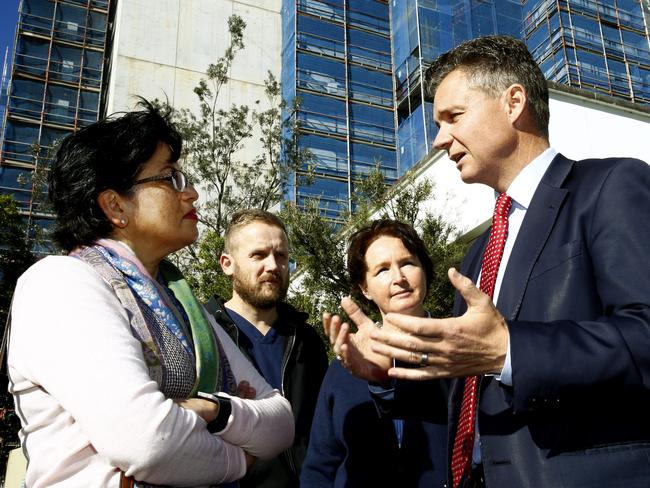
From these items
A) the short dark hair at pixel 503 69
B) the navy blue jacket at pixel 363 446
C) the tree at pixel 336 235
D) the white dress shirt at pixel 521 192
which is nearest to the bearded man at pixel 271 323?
Answer: the navy blue jacket at pixel 363 446

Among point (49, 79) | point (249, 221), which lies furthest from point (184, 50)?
point (249, 221)

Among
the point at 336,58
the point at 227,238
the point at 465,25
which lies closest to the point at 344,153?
the point at 336,58

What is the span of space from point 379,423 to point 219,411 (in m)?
0.87

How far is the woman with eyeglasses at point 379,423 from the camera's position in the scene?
2221 mm

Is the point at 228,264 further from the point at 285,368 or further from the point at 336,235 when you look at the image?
the point at 336,235

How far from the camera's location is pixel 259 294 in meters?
3.49

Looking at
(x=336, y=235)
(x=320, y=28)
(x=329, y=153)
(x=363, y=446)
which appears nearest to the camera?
(x=363, y=446)

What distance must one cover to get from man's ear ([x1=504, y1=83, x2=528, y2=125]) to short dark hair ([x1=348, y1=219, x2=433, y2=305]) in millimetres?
1006

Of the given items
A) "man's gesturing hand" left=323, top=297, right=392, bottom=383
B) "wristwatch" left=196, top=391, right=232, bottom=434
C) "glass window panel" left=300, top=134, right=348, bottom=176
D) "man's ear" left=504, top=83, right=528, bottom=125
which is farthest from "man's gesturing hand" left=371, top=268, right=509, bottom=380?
"glass window panel" left=300, top=134, right=348, bottom=176

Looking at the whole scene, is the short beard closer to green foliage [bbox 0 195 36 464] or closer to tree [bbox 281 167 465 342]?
tree [bbox 281 167 465 342]

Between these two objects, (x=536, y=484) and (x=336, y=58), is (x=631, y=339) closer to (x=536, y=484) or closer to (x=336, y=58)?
(x=536, y=484)

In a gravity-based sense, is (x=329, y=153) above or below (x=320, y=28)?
below

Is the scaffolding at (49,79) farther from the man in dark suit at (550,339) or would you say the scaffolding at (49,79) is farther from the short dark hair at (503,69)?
the man in dark suit at (550,339)

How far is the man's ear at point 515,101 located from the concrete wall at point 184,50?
25529mm
